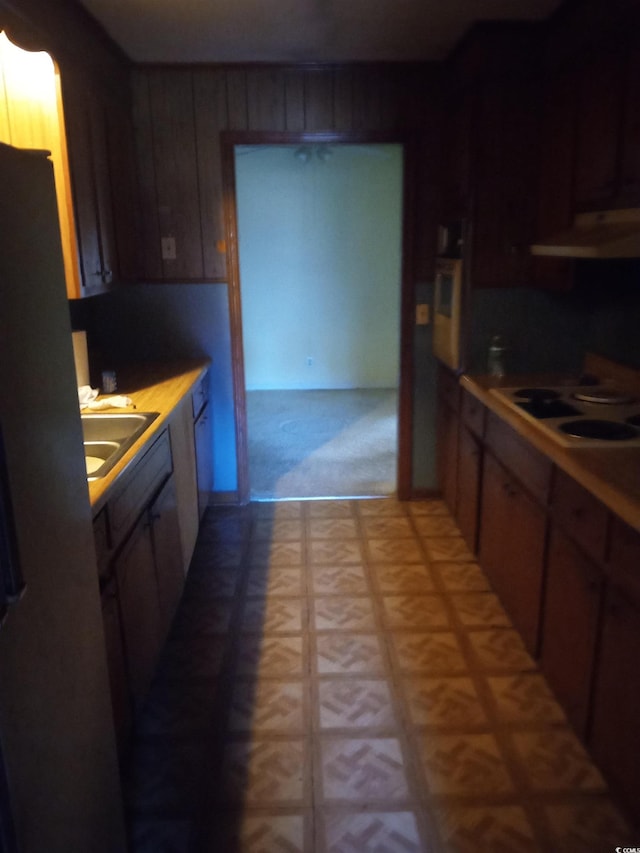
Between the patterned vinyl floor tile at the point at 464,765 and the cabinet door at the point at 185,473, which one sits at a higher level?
the cabinet door at the point at 185,473

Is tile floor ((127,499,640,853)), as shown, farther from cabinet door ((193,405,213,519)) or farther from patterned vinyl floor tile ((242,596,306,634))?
cabinet door ((193,405,213,519))

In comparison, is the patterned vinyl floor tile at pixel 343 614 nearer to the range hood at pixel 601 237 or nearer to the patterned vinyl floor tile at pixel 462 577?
the patterned vinyl floor tile at pixel 462 577

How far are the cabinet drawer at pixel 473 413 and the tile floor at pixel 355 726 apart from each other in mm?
667

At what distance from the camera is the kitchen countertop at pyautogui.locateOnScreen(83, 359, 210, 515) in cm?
177

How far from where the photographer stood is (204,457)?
3.57 m

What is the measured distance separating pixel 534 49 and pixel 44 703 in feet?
10.4

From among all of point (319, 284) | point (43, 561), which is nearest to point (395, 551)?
point (43, 561)

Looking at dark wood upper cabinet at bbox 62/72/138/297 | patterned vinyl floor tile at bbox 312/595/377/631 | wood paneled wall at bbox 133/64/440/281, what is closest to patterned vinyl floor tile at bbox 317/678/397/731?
patterned vinyl floor tile at bbox 312/595/377/631

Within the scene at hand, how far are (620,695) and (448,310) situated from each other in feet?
6.86

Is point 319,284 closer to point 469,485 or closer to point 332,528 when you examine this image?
point 332,528

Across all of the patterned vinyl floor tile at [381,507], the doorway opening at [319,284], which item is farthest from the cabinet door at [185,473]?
the doorway opening at [319,284]

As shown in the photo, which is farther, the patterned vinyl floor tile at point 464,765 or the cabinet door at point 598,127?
the cabinet door at point 598,127

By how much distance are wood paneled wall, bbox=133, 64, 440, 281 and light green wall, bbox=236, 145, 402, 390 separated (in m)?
2.73

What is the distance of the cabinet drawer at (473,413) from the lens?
2.91m
